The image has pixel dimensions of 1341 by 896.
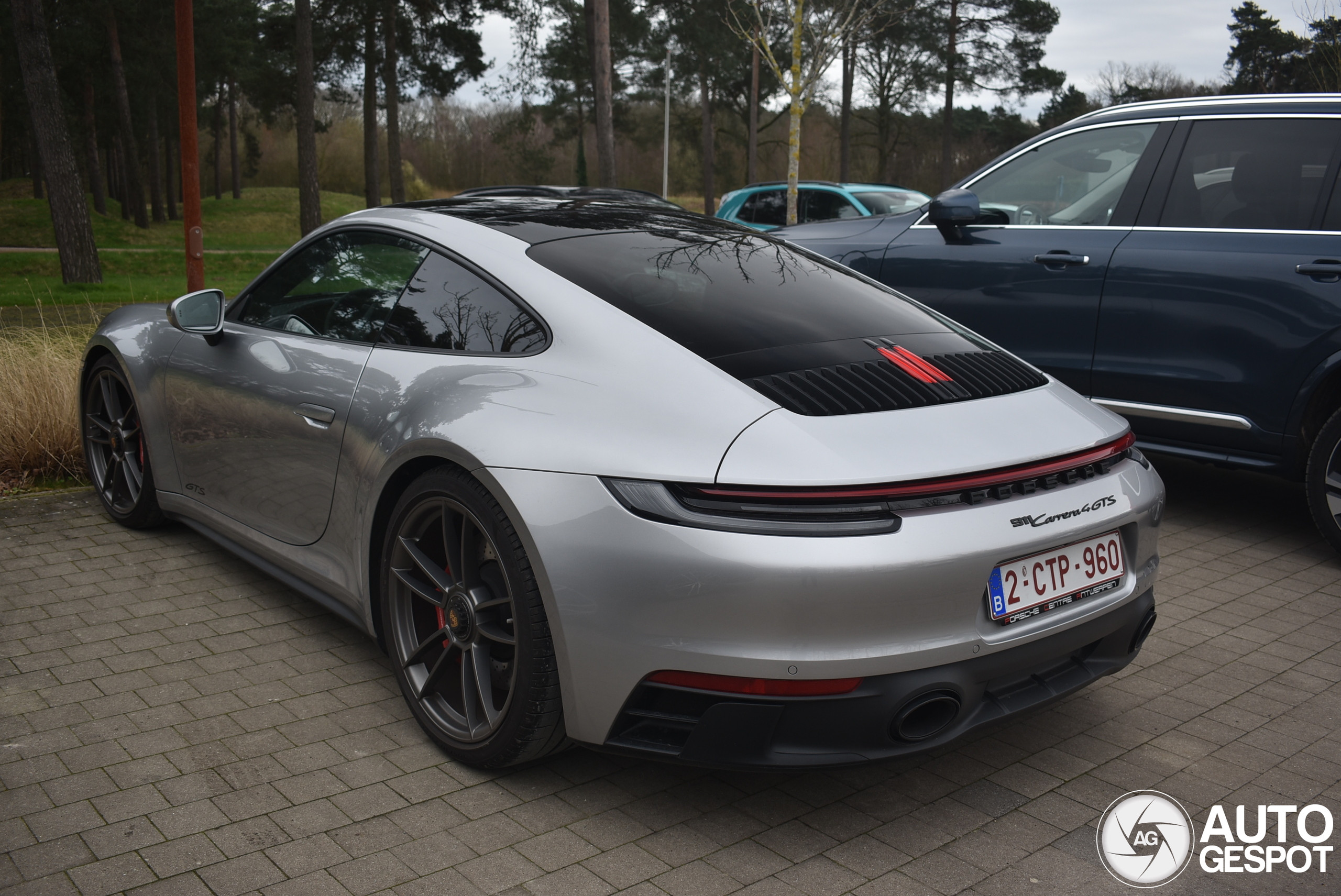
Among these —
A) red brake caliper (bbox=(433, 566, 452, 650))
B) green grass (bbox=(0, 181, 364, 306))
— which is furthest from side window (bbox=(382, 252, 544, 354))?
green grass (bbox=(0, 181, 364, 306))

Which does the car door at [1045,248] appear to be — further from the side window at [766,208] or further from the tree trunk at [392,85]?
the tree trunk at [392,85]

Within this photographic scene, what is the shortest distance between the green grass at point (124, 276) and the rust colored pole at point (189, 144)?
6.94m

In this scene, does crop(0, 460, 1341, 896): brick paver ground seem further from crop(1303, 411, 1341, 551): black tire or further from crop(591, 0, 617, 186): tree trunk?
crop(591, 0, 617, 186): tree trunk

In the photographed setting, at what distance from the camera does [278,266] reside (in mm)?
4004

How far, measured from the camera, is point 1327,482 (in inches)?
179

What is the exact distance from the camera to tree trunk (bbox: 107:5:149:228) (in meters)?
34.0

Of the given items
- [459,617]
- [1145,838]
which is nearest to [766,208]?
[459,617]

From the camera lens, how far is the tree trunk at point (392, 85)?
31953 mm

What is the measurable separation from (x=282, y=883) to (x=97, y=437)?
3.36 metres

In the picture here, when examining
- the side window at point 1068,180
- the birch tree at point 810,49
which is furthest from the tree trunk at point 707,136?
the side window at point 1068,180

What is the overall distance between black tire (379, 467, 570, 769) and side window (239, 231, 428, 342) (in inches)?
29.6

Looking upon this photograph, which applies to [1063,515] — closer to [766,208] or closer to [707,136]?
[766,208]

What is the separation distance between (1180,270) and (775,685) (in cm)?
359

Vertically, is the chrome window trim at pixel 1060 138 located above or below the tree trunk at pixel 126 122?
below
